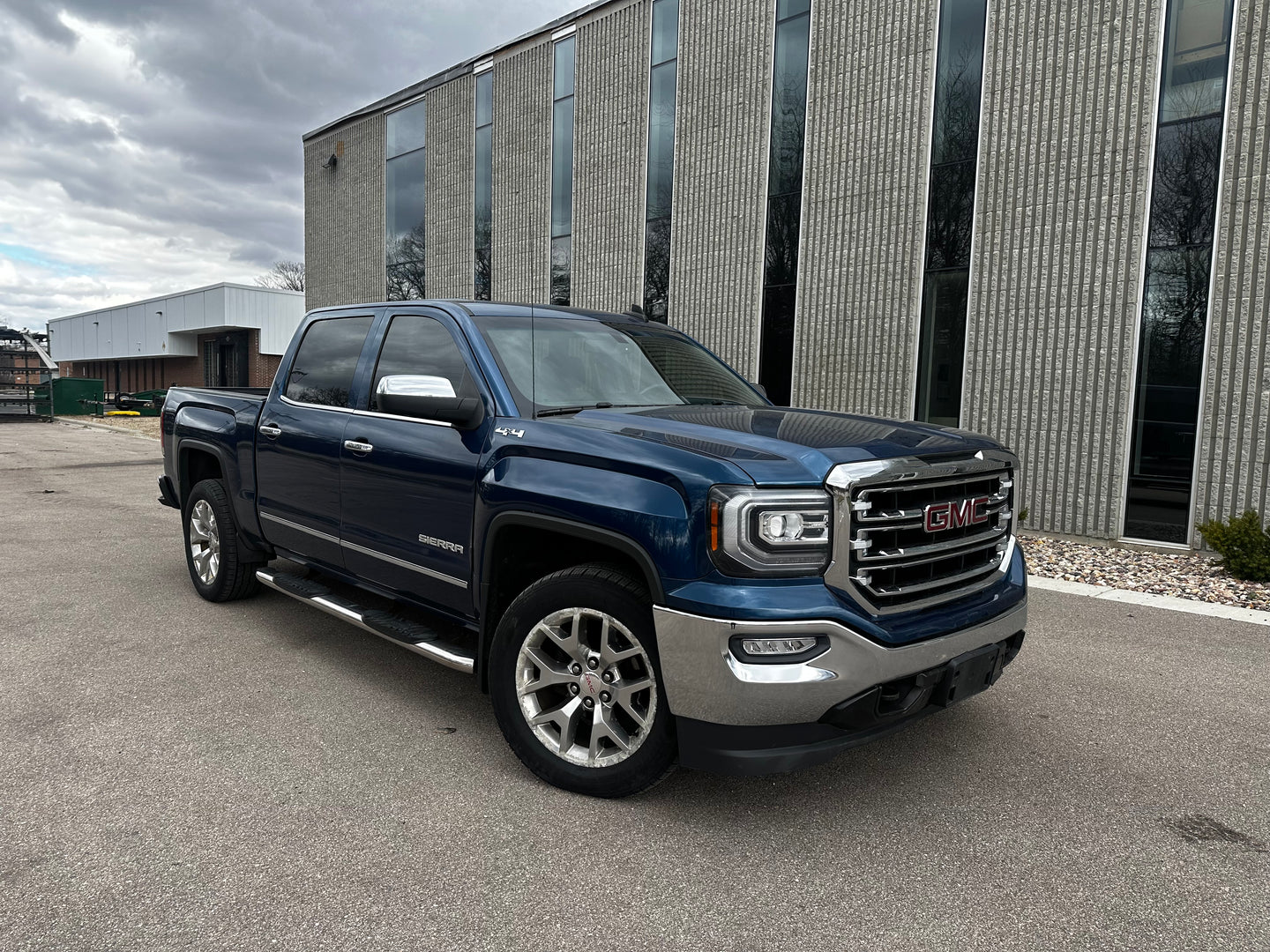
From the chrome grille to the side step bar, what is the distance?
1.66 m

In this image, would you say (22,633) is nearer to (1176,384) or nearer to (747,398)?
(747,398)

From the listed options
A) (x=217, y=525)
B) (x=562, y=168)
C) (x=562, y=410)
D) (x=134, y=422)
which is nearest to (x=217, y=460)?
(x=217, y=525)

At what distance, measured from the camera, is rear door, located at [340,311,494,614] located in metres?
3.59

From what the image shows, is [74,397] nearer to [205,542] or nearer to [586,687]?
[205,542]

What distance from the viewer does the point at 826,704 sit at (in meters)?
2.66

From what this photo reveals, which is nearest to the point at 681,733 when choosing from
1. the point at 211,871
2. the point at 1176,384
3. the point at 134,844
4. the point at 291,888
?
the point at 291,888

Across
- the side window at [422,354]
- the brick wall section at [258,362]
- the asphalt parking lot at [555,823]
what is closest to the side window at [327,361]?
the side window at [422,354]

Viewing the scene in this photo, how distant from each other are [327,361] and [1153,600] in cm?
630

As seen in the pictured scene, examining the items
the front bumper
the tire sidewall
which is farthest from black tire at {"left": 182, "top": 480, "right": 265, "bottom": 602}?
the front bumper

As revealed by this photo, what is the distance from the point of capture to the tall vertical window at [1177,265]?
885 centimetres

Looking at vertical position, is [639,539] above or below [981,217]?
below

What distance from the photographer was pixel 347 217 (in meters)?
21.7

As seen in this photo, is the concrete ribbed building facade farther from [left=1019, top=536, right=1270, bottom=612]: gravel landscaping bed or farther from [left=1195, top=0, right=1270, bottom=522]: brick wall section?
[left=1019, top=536, right=1270, bottom=612]: gravel landscaping bed

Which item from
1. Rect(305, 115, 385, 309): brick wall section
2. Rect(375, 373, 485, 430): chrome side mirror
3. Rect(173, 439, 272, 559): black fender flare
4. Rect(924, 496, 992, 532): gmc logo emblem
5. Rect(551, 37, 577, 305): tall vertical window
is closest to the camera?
Rect(924, 496, 992, 532): gmc logo emblem
